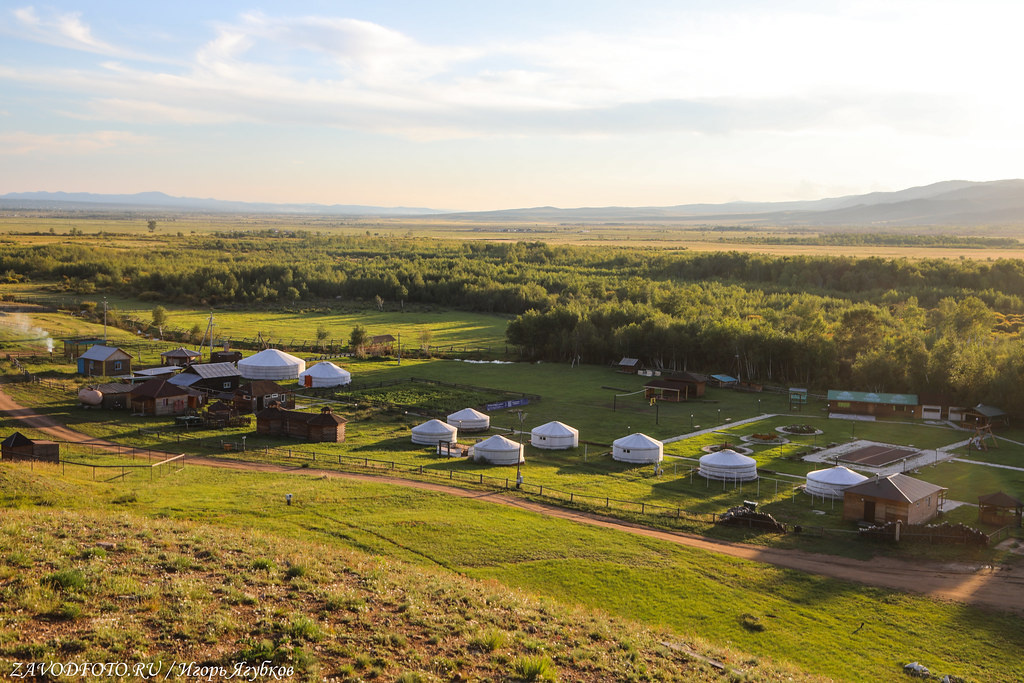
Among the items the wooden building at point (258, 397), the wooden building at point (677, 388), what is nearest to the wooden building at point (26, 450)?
the wooden building at point (258, 397)

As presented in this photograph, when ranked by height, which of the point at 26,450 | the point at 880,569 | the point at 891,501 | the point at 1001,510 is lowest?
the point at 880,569

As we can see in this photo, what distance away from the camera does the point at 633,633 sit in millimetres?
21078

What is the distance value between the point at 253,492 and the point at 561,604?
701 inches

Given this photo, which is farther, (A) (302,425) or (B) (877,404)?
(B) (877,404)

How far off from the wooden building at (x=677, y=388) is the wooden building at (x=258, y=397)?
28661 millimetres

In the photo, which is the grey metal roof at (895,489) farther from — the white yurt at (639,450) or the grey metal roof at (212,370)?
the grey metal roof at (212,370)

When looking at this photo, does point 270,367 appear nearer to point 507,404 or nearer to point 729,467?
point 507,404

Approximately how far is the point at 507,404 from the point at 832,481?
28.2 m

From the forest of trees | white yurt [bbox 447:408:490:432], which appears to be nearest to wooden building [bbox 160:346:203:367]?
white yurt [bbox 447:408:490:432]

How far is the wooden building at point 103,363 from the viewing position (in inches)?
2623

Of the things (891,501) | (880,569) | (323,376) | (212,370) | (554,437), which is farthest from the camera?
(323,376)

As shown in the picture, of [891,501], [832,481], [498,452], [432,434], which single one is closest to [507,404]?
[432,434]

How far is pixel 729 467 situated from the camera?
41.8m

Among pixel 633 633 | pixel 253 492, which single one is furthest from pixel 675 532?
pixel 253 492
